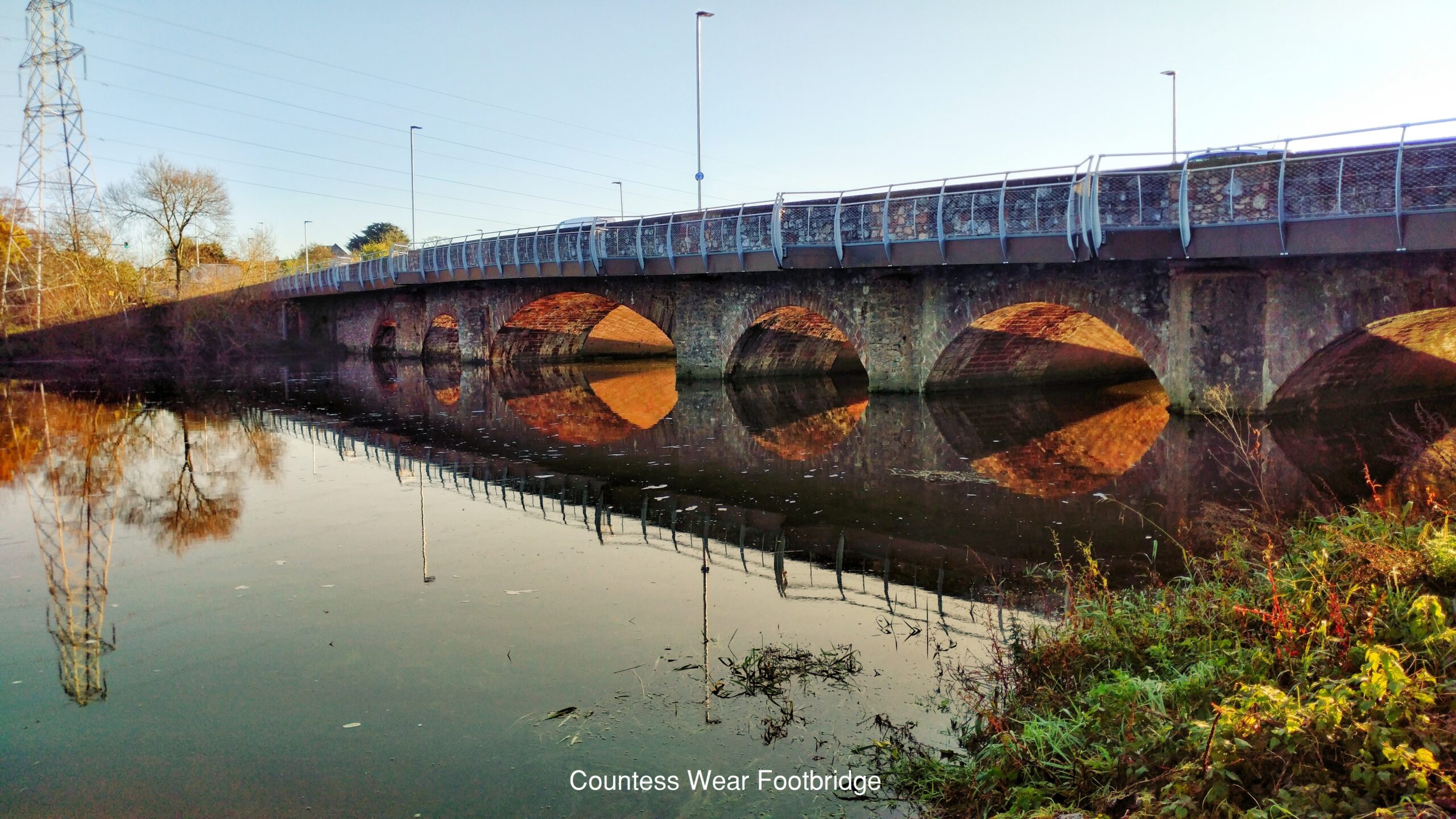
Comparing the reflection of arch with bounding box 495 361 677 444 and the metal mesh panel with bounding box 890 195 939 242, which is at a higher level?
the metal mesh panel with bounding box 890 195 939 242

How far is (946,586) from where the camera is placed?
7.59 meters

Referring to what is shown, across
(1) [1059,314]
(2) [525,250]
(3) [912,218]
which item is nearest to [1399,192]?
(3) [912,218]

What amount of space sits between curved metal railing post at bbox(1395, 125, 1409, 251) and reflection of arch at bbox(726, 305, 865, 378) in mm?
12544

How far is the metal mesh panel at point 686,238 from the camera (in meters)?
24.4

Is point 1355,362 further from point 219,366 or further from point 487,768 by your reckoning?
point 219,366

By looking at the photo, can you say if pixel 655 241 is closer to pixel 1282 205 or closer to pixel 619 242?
pixel 619 242

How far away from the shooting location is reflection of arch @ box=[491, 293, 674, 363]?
116 feet

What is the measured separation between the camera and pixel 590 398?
80.3 ft

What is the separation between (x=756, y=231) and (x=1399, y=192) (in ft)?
41.6

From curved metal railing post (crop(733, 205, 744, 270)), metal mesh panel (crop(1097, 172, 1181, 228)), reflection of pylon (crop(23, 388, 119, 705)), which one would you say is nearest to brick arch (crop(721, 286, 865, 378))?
curved metal railing post (crop(733, 205, 744, 270))

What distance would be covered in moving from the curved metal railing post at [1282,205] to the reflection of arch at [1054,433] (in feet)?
10.8

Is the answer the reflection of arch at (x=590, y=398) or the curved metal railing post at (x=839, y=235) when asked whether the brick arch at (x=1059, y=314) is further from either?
the reflection of arch at (x=590, y=398)

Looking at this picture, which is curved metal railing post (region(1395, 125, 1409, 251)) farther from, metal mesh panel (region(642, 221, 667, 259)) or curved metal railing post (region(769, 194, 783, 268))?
metal mesh panel (region(642, 221, 667, 259))

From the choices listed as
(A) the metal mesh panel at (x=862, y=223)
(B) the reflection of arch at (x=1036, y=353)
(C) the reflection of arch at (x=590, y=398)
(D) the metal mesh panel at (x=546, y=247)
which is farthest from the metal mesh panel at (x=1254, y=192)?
(D) the metal mesh panel at (x=546, y=247)
